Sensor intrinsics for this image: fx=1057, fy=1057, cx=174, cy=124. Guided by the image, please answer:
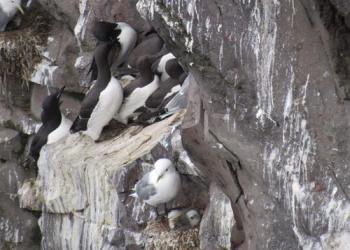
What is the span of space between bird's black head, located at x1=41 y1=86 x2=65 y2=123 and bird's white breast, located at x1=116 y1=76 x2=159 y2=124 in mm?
842

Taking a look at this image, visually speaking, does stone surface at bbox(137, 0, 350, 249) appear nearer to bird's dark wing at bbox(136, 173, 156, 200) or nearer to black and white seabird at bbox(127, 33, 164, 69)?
bird's dark wing at bbox(136, 173, 156, 200)

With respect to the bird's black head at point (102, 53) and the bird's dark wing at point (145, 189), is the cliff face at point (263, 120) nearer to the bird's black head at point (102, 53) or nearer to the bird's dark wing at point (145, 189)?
the bird's dark wing at point (145, 189)

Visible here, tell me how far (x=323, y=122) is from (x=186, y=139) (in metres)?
1.41

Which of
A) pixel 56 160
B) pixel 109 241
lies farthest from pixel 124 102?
pixel 109 241

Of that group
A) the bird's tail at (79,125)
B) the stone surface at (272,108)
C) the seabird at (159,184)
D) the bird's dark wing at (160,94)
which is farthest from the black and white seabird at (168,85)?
the stone surface at (272,108)

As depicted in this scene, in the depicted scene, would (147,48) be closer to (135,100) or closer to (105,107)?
(135,100)

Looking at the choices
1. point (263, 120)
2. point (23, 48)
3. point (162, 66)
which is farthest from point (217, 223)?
point (23, 48)

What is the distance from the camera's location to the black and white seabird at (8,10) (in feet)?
38.7

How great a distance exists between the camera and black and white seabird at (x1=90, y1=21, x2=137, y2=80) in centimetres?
1035

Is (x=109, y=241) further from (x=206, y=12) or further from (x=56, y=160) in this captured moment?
(x=206, y=12)

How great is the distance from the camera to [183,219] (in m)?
8.85

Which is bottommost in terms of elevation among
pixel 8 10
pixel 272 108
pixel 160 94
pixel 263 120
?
pixel 8 10

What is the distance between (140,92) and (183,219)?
1.70 m

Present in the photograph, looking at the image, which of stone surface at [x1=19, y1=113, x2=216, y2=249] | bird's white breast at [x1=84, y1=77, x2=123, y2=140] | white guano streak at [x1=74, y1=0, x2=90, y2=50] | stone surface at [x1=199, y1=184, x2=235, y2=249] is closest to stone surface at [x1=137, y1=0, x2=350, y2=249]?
stone surface at [x1=199, y1=184, x2=235, y2=249]
